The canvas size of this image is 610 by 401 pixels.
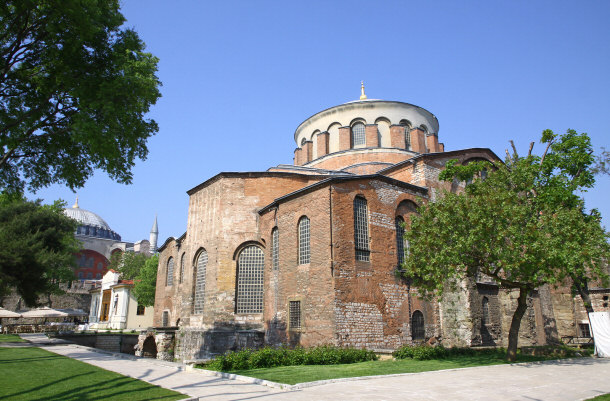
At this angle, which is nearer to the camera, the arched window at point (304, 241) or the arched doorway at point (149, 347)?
the arched window at point (304, 241)

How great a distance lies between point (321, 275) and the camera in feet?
52.7

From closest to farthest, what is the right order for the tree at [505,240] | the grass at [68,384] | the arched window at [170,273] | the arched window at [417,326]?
1. the grass at [68,384]
2. the tree at [505,240]
3. the arched window at [417,326]
4. the arched window at [170,273]

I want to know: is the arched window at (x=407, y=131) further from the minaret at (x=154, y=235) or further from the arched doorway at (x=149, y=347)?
the minaret at (x=154, y=235)

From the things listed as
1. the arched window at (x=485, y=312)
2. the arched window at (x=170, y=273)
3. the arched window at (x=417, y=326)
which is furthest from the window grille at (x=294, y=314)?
the arched window at (x=170, y=273)

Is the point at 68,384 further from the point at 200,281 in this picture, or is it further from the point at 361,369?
the point at 200,281

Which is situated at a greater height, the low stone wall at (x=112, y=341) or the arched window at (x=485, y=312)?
the arched window at (x=485, y=312)

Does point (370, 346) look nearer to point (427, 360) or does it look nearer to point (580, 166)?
point (427, 360)

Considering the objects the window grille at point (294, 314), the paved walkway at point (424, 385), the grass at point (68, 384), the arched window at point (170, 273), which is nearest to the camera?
the grass at point (68, 384)

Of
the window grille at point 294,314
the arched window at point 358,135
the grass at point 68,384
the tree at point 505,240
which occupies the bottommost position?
the grass at point 68,384

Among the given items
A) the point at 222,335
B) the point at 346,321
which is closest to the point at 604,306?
the point at 346,321

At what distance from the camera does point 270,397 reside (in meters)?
7.31

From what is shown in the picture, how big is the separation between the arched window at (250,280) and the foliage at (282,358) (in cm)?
690

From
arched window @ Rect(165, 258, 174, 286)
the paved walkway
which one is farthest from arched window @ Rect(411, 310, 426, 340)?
arched window @ Rect(165, 258, 174, 286)

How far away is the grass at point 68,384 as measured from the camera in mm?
7090
